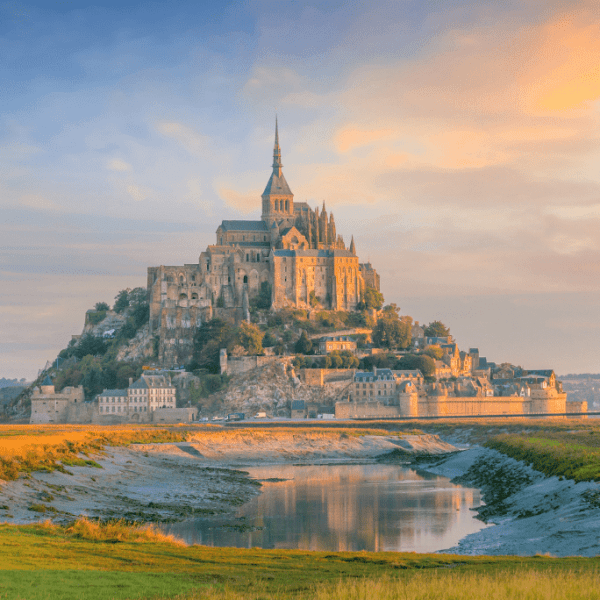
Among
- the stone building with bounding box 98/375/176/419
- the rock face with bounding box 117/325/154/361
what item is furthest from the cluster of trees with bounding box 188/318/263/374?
the stone building with bounding box 98/375/176/419

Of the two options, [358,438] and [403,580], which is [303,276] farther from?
[403,580]

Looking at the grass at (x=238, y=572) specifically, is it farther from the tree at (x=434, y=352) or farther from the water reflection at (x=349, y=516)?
the tree at (x=434, y=352)

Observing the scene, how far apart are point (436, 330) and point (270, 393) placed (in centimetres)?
3737

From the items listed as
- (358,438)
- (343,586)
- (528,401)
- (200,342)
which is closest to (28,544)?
(343,586)

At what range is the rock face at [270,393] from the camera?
108 meters

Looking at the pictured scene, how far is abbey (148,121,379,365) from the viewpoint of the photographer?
392ft

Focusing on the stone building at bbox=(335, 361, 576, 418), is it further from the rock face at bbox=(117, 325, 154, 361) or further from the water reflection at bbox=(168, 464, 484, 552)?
the water reflection at bbox=(168, 464, 484, 552)

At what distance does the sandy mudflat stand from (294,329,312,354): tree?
3525cm

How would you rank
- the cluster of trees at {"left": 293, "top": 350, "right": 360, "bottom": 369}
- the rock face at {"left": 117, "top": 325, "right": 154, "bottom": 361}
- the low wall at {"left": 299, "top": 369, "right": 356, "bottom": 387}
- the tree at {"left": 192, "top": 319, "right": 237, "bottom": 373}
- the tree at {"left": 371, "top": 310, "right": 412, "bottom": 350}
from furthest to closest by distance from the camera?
the tree at {"left": 371, "top": 310, "right": 412, "bottom": 350} < the rock face at {"left": 117, "top": 325, "right": 154, "bottom": 361} < the tree at {"left": 192, "top": 319, "right": 237, "bottom": 373} < the cluster of trees at {"left": 293, "top": 350, "right": 360, "bottom": 369} < the low wall at {"left": 299, "top": 369, "right": 356, "bottom": 387}

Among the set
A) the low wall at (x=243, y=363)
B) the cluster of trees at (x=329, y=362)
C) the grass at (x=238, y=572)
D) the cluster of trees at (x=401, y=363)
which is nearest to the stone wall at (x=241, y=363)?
the low wall at (x=243, y=363)

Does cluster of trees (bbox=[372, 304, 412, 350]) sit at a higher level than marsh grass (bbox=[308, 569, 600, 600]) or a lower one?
higher

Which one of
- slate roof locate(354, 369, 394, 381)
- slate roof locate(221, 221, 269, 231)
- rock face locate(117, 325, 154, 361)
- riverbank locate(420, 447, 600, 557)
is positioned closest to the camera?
riverbank locate(420, 447, 600, 557)

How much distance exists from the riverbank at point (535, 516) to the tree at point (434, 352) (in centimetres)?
7131

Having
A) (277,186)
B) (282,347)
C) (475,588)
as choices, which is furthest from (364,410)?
(475,588)
